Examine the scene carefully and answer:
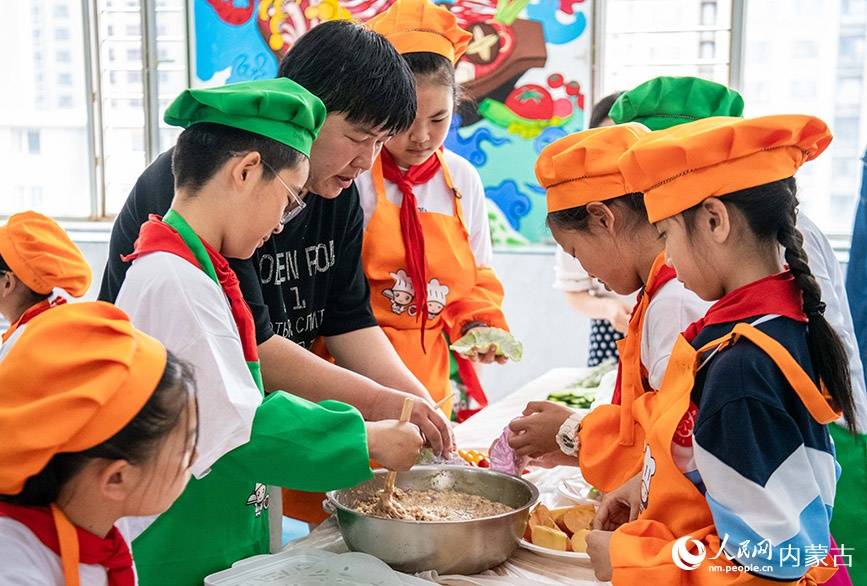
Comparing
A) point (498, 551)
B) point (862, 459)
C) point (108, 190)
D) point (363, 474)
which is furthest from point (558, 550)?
point (108, 190)

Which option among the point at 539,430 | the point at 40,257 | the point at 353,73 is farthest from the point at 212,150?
the point at 40,257

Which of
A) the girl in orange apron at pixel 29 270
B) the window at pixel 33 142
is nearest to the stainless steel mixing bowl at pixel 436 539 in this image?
the girl in orange apron at pixel 29 270

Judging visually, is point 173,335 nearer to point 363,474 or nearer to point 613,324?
point 363,474

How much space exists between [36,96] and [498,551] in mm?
5848

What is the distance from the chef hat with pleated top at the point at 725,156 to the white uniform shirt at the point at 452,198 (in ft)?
4.24

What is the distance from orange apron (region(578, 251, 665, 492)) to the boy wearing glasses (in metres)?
0.37

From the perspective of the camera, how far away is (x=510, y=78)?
5.46 metres

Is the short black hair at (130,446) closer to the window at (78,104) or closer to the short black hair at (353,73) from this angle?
the short black hair at (353,73)

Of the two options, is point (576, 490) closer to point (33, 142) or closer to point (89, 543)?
point (89, 543)

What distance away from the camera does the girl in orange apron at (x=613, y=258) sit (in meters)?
1.78

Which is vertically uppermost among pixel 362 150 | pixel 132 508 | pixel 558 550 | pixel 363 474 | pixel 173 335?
pixel 362 150

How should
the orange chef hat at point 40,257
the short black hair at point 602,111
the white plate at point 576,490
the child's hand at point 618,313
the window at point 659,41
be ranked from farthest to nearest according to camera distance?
the window at point 659,41 < the child's hand at point 618,313 < the orange chef hat at point 40,257 < the short black hair at point 602,111 < the white plate at point 576,490

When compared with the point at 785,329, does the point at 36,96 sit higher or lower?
higher

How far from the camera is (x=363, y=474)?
5.41 feet
